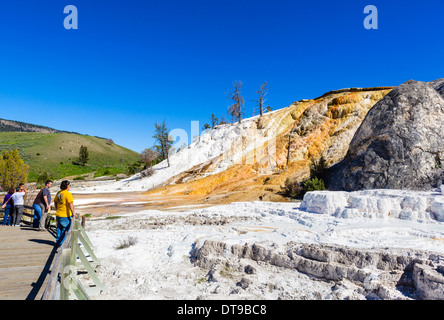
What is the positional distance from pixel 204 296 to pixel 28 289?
9.69 feet

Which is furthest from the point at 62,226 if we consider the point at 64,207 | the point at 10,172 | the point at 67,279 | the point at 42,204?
the point at 10,172

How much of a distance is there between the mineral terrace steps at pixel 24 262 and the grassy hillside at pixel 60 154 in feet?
162

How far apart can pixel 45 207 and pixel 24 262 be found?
361 centimetres

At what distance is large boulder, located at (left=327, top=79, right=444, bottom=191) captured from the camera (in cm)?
1216

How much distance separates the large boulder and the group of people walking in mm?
13154

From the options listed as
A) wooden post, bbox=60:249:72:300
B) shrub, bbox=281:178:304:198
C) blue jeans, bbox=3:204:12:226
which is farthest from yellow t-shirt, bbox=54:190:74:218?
shrub, bbox=281:178:304:198

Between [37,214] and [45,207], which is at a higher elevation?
[45,207]

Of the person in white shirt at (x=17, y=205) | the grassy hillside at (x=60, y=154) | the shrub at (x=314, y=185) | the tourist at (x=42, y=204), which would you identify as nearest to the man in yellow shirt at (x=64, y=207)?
the tourist at (x=42, y=204)

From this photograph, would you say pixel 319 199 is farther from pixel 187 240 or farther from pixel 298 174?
pixel 298 174

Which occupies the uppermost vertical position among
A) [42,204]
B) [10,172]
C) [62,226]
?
[10,172]

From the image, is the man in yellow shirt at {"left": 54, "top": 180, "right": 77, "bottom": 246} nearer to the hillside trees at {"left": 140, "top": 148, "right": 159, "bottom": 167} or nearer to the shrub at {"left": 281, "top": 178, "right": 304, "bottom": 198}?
the shrub at {"left": 281, "top": 178, "right": 304, "bottom": 198}

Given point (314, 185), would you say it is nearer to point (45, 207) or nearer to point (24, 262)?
point (45, 207)

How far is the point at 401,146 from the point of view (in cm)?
1302
